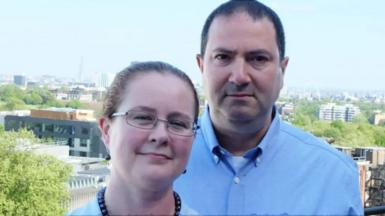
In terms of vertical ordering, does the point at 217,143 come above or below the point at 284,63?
below

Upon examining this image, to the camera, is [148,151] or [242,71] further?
[242,71]

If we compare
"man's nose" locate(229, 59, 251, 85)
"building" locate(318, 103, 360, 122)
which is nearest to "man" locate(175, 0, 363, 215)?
"man's nose" locate(229, 59, 251, 85)

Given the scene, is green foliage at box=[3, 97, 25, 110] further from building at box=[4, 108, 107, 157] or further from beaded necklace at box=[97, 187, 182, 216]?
beaded necklace at box=[97, 187, 182, 216]

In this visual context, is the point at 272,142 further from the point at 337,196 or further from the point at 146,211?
the point at 146,211

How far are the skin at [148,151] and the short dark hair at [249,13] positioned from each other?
1.07ft

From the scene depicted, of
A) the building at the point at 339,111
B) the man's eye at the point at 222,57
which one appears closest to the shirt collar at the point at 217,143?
the man's eye at the point at 222,57

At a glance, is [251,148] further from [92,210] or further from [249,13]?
[92,210]

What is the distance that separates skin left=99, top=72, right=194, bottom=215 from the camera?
0.76 meters

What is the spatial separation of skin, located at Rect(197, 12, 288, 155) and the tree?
939 cm

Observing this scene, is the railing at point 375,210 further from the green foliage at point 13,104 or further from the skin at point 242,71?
the green foliage at point 13,104

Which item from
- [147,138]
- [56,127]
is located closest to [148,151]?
[147,138]

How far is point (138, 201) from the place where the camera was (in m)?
0.78

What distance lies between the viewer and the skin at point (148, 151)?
0.76m

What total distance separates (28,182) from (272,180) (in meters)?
9.66
